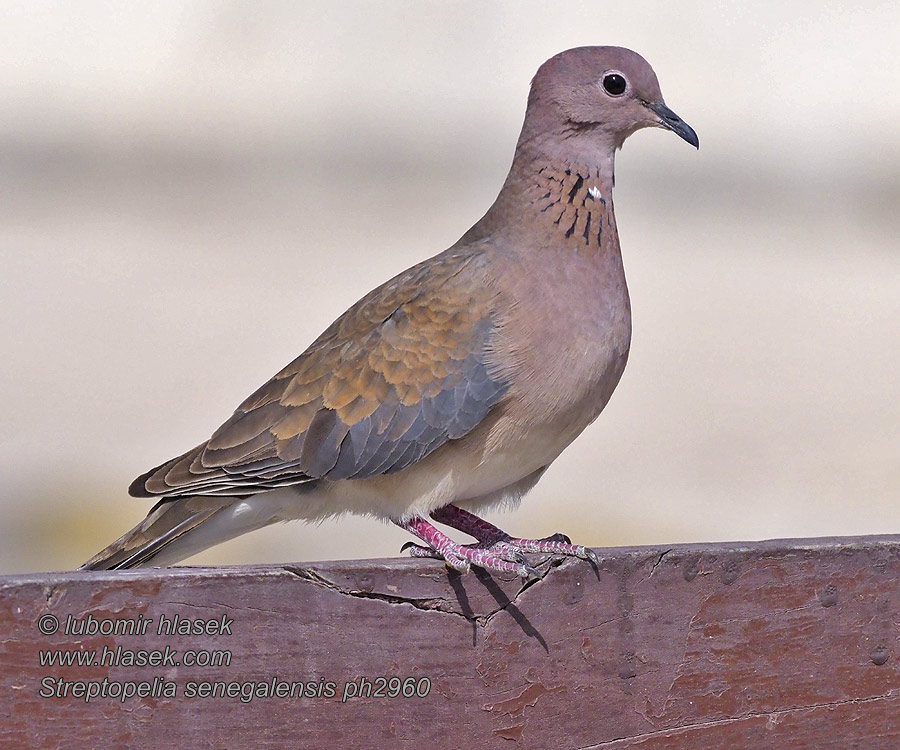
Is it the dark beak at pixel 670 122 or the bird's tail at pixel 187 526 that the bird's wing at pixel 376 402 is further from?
the dark beak at pixel 670 122

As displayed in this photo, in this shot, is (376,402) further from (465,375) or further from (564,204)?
(564,204)

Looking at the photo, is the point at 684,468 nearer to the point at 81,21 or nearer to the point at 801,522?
the point at 801,522

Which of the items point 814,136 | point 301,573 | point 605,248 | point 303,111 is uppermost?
point 303,111

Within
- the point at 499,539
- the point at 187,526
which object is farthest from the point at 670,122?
the point at 187,526

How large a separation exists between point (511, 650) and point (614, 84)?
163cm

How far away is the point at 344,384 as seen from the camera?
3.66 meters

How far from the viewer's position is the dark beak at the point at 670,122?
12.2ft

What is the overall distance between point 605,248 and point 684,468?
649 cm

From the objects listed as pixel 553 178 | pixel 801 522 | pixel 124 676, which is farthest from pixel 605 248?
pixel 801 522

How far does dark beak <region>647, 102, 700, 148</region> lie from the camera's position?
373 cm

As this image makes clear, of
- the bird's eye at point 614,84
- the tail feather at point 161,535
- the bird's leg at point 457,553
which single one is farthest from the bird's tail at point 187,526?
the bird's eye at point 614,84

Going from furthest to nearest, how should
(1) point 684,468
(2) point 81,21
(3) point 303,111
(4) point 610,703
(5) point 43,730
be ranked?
(3) point 303,111 < (2) point 81,21 < (1) point 684,468 < (4) point 610,703 < (5) point 43,730

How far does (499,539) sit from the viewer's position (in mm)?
3629

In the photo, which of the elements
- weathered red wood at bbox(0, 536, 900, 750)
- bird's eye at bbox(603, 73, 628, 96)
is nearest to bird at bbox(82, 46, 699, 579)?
bird's eye at bbox(603, 73, 628, 96)
